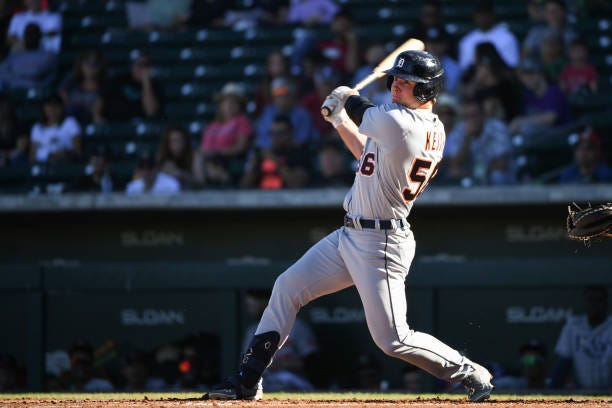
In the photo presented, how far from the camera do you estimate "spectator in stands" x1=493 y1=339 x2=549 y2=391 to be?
23.6 feet

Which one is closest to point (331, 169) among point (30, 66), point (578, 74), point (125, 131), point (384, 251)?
point (578, 74)

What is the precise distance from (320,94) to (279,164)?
38.1 inches

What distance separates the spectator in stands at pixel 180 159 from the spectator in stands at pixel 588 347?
313 cm

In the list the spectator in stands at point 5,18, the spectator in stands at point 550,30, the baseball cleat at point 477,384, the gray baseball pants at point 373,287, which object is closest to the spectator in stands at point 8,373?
the gray baseball pants at point 373,287

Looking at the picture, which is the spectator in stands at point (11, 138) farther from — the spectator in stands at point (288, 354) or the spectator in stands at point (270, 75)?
the spectator in stands at point (288, 354)

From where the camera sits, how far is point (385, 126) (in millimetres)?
4484

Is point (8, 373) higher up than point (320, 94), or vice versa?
point (320, 94)

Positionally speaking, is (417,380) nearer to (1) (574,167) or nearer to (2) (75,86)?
(1) (574,167)

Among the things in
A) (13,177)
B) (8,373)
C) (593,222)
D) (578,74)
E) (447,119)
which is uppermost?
(578,74)

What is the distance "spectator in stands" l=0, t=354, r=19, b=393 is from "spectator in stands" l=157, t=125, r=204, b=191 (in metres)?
1.90

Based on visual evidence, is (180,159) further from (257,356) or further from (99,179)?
(257,356)

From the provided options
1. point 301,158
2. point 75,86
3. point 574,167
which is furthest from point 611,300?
point 75,86

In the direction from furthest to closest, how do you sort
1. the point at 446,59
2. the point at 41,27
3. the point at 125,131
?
the point at 41,27 → the point at 125,131 → the point at 446,59

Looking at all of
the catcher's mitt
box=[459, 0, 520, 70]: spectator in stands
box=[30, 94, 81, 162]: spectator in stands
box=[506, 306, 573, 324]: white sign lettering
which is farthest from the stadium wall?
the catcher's mitt
